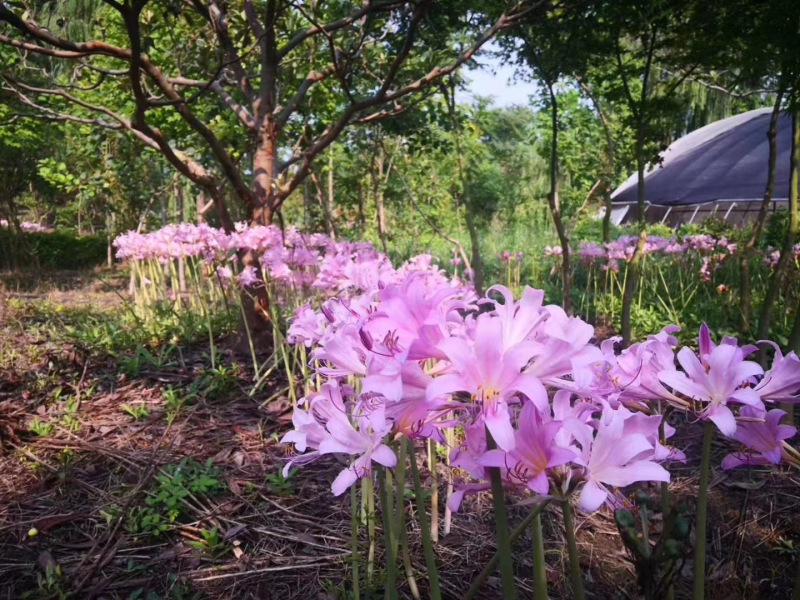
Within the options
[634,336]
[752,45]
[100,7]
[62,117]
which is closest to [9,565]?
[62,117]

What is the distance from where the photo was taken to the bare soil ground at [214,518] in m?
1.87

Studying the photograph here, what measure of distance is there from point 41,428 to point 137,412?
1.40ft

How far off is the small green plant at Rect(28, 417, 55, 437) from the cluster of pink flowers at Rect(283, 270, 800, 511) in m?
2.48

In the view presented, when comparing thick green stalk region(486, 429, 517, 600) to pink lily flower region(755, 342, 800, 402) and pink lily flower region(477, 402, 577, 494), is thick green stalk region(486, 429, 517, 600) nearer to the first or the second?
pink lily flower region(477, 402, 577, 494)

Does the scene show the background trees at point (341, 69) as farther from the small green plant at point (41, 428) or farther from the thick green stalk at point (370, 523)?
the thick green stalk at point (370, 523)

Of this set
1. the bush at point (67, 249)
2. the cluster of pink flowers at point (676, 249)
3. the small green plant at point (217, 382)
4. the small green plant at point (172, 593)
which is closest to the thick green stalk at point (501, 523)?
the small green plant at point (172, 593)

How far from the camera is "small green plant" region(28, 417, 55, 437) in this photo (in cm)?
278

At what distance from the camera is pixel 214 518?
2.19m

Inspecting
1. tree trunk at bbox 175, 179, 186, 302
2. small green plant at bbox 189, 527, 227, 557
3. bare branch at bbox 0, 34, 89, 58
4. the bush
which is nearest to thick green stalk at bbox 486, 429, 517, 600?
small green plant at bbox 189, 527, 227, 557

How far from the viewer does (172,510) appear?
217 cm

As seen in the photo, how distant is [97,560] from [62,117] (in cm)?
343

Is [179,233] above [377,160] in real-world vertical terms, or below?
below

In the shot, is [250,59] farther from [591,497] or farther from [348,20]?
[591,497]

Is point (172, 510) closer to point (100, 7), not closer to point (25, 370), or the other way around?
point (25, 370)
